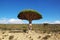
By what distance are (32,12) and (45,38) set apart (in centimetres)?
1989

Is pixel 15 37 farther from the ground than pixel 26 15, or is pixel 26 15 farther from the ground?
pixel 26 15

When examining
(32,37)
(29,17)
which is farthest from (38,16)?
(32,37)

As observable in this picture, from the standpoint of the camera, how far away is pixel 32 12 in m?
43.3

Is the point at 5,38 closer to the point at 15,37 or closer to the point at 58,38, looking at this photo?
the point at 15,37

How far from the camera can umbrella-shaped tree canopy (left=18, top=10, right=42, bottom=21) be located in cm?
4334

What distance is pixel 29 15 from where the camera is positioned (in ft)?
146

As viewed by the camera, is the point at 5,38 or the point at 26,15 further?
the point at 26,15

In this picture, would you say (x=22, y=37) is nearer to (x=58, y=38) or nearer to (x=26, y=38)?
(x=26, y=38)

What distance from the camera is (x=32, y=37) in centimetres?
2528

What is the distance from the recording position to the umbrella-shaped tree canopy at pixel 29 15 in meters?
43.3

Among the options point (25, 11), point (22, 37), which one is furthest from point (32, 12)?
point (22, 37)

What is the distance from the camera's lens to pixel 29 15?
4453 cm

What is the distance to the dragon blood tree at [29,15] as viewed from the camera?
43356mm

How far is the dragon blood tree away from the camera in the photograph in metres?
43.4
